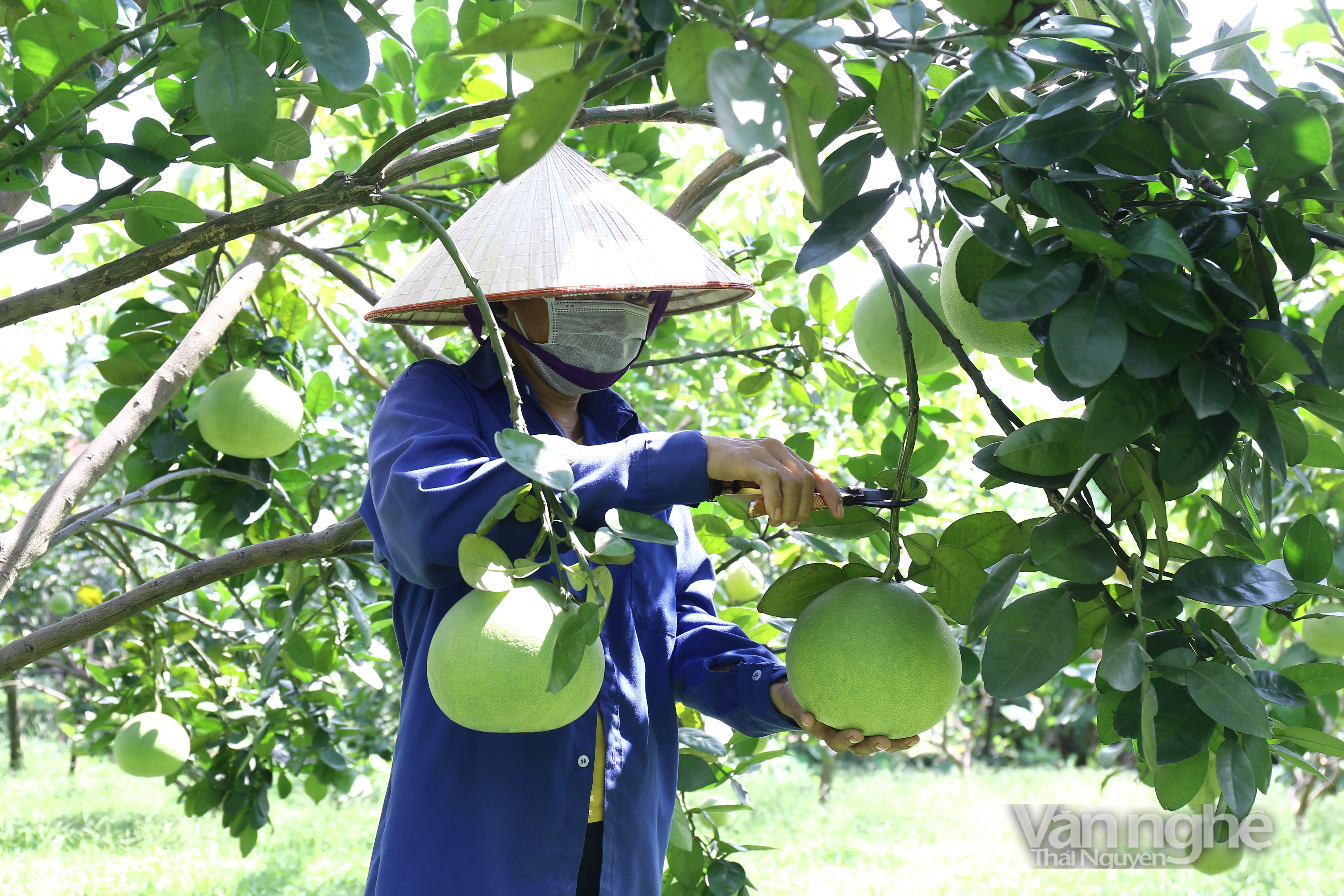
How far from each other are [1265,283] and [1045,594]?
0.30 m

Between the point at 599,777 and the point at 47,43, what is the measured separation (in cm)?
102

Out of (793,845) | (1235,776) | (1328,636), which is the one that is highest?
(1235,776)

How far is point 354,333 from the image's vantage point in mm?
3348

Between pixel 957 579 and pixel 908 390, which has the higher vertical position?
pixel 908 390

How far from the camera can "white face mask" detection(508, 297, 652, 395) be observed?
1364mm

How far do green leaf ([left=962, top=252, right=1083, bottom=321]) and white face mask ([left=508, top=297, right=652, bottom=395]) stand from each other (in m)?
0.69

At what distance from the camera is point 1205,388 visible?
29.9 inches

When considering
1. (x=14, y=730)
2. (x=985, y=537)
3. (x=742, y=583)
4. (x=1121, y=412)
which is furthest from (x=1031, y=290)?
(x=14, y=730)

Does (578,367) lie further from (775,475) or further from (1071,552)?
(1071,552)

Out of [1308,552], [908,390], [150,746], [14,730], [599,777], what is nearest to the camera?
[908,390]

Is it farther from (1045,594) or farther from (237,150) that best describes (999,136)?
(237,150)

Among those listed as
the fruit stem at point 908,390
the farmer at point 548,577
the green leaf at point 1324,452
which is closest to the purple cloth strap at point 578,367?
the farmer at point 548,577


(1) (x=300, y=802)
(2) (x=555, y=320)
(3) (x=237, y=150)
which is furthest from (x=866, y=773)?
(3) (x=237, y=150)

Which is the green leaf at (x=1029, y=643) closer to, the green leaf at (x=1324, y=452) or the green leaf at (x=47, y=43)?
the green leaf at (x=1324, y=452)
